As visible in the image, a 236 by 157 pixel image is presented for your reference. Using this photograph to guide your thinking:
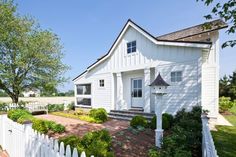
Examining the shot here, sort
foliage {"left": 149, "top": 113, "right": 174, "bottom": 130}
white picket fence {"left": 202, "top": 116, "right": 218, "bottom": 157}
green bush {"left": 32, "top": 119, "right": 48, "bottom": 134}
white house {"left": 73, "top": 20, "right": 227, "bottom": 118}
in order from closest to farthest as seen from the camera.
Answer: white picket fence {"left": 202, "top": 116, "right": 218, "bottom": 157}, green bush {"left": 32, "top": 119, "right": 48, "bottom": 134}, foliage {"left": 149, "top": 113, "right": 174, "bottom": 130}, white house {"left": 73, "top": 20, "right": 227, "bottom": 118}

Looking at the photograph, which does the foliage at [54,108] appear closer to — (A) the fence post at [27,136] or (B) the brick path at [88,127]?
(B) the brick path at [88,127]

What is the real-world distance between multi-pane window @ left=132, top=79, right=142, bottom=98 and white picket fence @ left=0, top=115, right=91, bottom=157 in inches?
344

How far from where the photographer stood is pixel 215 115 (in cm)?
1153

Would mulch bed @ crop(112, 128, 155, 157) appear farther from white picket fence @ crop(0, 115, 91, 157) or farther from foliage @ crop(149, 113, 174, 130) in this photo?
white picket fence @ crop(0, 115, 91, 157)

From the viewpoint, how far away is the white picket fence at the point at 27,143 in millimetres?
3287

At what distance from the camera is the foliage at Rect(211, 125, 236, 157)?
20.0ft

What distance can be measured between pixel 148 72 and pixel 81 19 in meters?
8.31

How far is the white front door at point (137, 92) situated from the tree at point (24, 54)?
9.97m

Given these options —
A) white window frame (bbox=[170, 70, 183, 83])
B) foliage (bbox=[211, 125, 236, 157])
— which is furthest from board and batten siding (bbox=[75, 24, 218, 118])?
foliage (bbox=[211, 125, 236, 157])

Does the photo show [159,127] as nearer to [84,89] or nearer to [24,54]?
[84,89]

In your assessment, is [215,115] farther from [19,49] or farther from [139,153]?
[19,49]

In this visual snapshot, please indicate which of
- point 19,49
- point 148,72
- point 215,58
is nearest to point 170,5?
point 148,72

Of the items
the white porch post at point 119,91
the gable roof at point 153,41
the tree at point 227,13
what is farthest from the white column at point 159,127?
the white porch post at point 119,91

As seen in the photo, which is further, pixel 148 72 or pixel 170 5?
pixel 148 72
